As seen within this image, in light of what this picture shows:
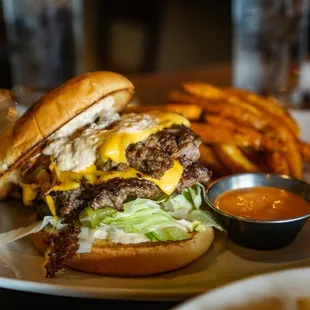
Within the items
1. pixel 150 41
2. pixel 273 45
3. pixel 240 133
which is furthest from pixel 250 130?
pixel 150 41

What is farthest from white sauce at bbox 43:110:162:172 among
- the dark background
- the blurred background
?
the dark background

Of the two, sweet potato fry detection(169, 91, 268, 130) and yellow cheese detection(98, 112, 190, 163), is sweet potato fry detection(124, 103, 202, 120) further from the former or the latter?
yellow cheese detection(98, 112, 190, 163)

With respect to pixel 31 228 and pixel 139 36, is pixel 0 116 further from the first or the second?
pixel 139 36

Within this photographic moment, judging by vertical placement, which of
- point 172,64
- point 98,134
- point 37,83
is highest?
point 98,134

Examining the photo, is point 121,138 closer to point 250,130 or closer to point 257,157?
point 250,130

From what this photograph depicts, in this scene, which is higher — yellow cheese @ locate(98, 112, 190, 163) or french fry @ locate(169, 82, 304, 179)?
yellow cheese @ locate(98, 112, 190, 163)

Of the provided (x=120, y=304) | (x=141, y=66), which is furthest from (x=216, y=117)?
(x=141, y=66)

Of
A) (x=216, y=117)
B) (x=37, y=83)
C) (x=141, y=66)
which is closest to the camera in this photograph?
(x=216, y=117)
